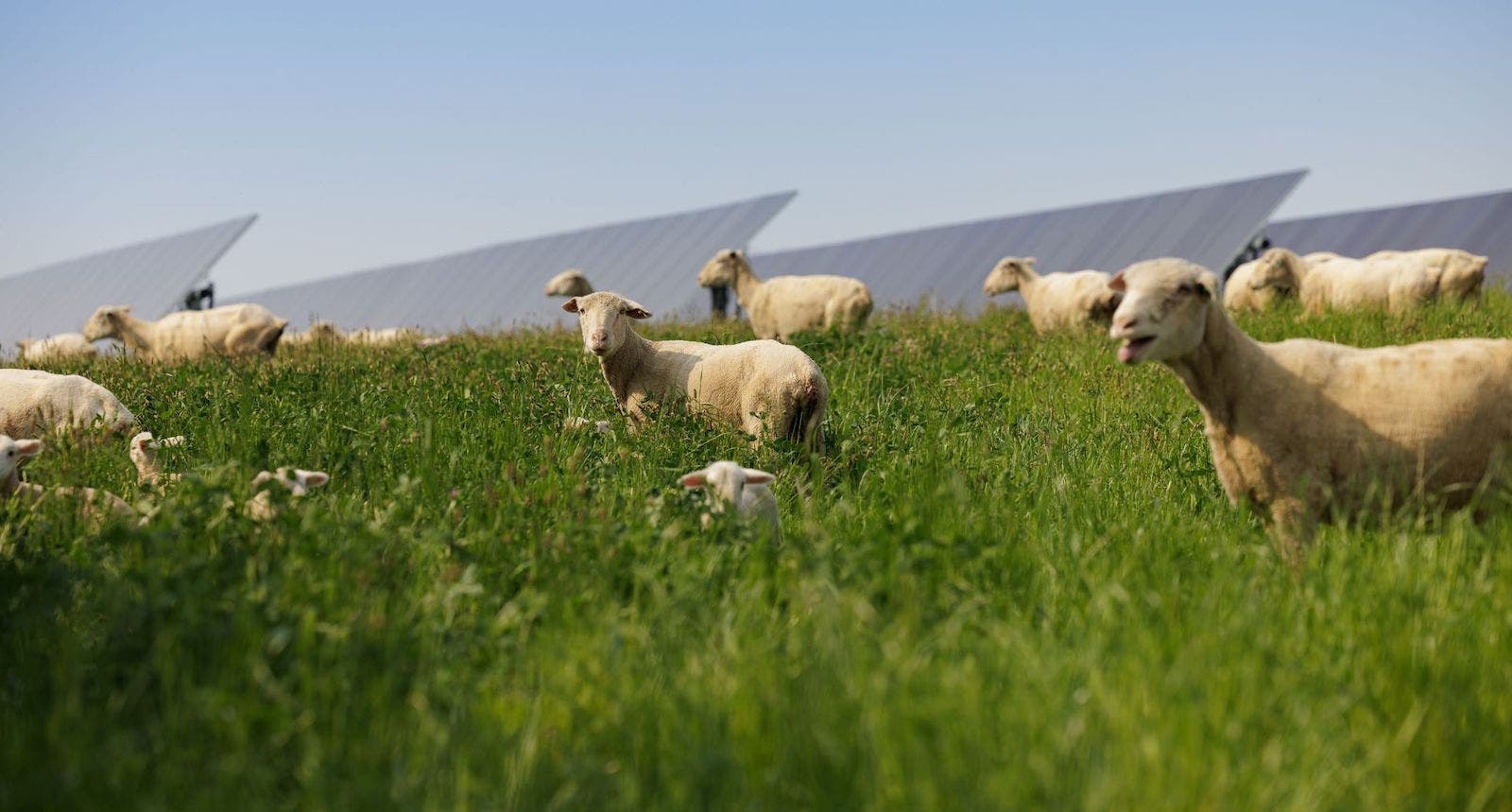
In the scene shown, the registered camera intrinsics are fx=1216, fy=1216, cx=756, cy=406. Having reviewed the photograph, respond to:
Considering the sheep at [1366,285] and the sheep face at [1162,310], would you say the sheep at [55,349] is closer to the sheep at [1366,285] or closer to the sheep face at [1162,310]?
the sheep face at [1162,310]

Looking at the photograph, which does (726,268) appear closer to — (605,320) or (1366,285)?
(1366,285)

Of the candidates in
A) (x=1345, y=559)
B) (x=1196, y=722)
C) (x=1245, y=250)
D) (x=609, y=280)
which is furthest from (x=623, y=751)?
(x=609, y=280)

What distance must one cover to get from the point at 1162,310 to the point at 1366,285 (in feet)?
37.2

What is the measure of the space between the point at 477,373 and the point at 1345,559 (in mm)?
6306

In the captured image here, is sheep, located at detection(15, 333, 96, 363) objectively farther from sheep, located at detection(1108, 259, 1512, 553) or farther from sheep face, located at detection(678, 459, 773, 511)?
sheep, located at detection(1108, 259, 1512, 553)

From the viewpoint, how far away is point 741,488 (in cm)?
531

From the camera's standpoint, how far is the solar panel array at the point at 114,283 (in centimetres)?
3014

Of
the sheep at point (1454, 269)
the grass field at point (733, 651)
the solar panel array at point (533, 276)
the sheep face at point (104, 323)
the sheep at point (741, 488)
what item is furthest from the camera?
the solar panel array at point (533, 276)

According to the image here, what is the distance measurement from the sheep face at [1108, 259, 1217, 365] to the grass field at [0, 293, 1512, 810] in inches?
31.0

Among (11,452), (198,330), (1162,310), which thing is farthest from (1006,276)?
(11,452)

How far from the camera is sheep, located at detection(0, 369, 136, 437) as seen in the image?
24.8 ft

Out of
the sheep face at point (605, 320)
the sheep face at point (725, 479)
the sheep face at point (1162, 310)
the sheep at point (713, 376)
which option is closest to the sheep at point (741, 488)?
the sheep face at point (725, 479)

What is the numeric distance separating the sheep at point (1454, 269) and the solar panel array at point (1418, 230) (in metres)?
12.1

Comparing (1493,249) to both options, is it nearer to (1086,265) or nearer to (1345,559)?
(1086,265)
